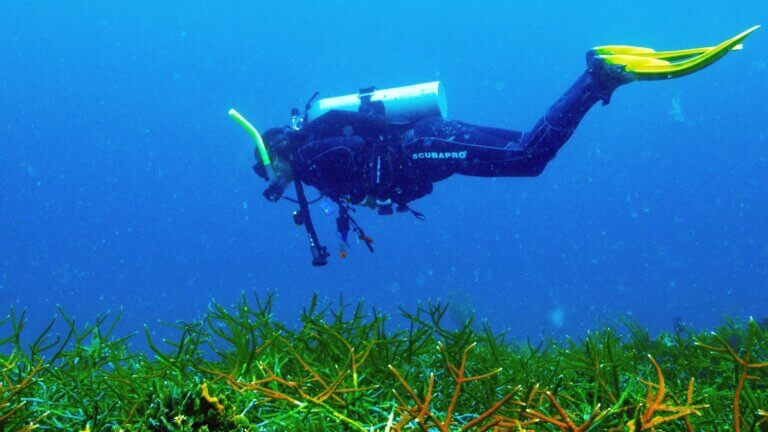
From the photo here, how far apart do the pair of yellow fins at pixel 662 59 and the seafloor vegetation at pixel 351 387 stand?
242cm

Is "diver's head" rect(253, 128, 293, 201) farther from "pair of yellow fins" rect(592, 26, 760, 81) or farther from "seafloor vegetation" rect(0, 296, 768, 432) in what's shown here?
"pair of yellow fins" rect(592, 26, 760, 81)

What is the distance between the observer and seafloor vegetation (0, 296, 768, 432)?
1.59 m

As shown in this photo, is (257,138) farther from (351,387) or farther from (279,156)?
(351,387)

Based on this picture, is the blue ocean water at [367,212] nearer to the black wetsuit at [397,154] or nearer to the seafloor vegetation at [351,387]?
the black wetsuit at [397,154]

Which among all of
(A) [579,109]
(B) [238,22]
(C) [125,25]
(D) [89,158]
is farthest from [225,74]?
(A) [579,109]

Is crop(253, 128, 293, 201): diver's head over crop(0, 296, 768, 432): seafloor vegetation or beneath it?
over

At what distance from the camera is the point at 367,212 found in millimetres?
66562

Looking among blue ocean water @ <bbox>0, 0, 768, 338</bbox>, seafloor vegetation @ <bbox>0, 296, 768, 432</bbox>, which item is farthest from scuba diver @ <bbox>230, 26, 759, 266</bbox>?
blue ocean water @ <bbox>0, 0, 768, 338</bbox>

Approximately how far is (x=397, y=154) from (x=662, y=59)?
282 centimetres

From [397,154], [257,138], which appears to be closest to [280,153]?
[257,138]

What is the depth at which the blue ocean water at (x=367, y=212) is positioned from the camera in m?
74.2

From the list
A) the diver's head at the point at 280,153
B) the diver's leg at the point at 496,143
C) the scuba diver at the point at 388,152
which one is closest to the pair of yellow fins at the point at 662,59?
the diver's leg at the point at 496,143

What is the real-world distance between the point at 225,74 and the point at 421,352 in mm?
95872

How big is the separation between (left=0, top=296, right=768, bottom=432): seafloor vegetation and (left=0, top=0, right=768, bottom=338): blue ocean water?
63.9 m
